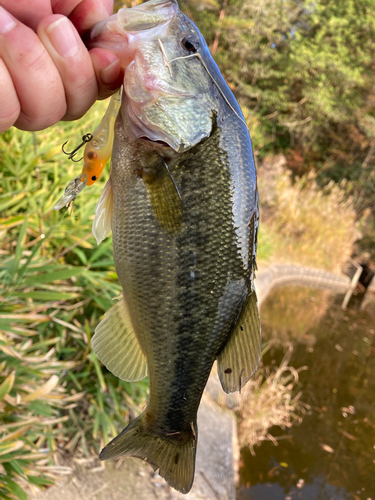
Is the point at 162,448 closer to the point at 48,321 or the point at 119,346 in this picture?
the point at 119,346

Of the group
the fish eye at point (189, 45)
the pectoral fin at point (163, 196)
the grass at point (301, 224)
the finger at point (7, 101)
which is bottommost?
the grass at point (301, 224)

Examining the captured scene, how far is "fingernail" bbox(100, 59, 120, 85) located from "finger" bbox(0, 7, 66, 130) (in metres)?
0.13

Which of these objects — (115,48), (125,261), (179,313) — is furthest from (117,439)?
(115,48)

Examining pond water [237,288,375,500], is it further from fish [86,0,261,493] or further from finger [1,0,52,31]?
finger [1,0,52,31]

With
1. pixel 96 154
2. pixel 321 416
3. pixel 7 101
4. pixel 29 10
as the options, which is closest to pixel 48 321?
pixel 96 154

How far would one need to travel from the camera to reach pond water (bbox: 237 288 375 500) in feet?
15.3

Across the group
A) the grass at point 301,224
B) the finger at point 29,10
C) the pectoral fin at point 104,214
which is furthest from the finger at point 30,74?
the grass at point 301,224

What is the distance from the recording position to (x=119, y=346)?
131 centimetres

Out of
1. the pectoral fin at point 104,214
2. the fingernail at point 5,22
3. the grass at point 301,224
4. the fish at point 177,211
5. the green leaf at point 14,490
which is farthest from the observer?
the grass at point 301,224

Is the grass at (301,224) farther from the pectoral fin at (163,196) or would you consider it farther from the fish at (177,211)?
the pectoral fin at (163,196)

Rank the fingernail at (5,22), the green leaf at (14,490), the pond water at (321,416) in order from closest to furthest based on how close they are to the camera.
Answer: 1. the fingernail at (5,22)
2. the green leaf at (14,490)
3. the pond water at (321,416)

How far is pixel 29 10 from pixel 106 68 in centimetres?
24

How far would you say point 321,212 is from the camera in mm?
11352

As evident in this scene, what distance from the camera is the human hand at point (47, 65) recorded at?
0.92m
